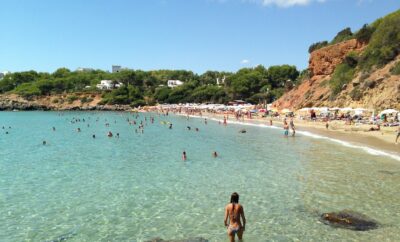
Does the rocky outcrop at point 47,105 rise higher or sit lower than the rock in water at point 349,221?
higher

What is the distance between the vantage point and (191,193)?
14.8 m

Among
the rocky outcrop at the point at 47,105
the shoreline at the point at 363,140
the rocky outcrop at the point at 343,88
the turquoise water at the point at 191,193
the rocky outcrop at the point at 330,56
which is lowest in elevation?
the turquoise water at the point at 191,193

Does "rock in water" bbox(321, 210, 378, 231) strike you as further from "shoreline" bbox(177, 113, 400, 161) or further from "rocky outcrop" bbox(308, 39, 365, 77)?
"rocky outcrop" bbox(308, 39, 365, 77)

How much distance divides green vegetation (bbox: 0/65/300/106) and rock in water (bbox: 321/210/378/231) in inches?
2967

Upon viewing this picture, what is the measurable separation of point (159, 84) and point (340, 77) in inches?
3429

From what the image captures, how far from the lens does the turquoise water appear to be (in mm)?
10711

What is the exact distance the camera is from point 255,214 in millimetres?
12070

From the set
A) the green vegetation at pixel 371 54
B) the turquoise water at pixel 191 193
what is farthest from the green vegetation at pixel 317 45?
the turquoise water at pixel 191 193

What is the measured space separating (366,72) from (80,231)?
46.9 m

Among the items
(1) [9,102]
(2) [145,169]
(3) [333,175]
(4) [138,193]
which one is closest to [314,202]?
(3) [333,175]

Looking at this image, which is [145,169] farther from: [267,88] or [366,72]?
[267,88]

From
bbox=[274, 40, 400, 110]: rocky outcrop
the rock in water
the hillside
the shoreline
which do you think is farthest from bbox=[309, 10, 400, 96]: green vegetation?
the rock in water

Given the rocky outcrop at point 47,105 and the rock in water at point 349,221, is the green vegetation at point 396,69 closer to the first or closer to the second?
the rock in water at point 349,221

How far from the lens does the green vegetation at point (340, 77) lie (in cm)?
5297
